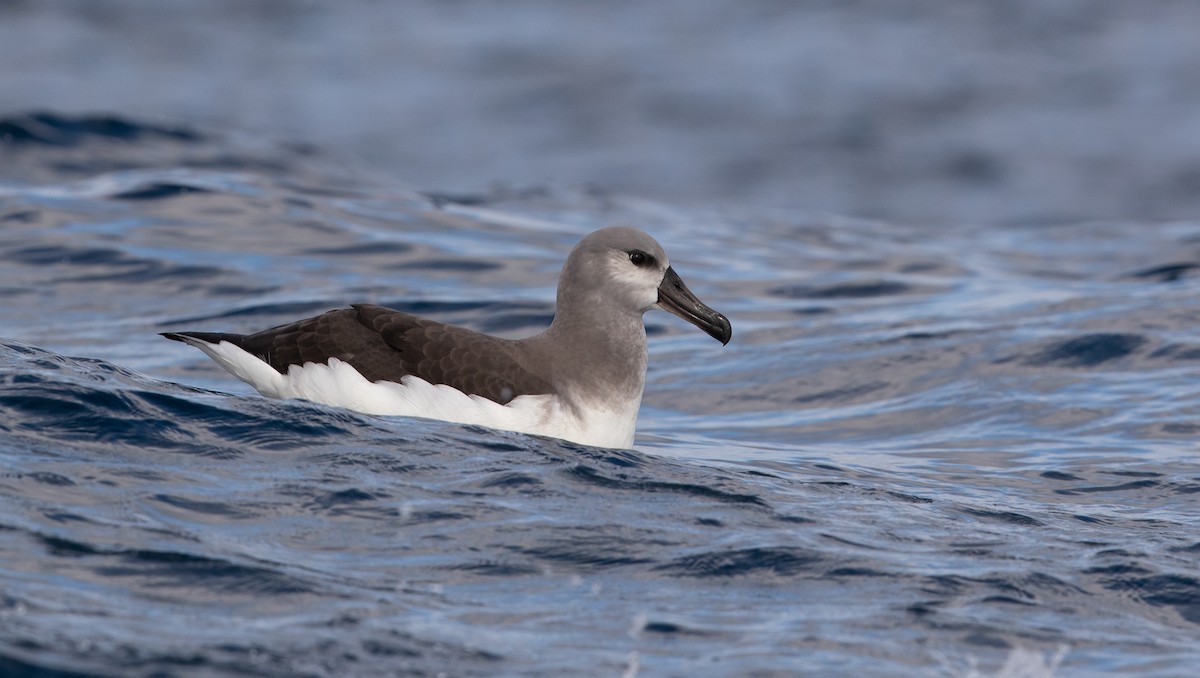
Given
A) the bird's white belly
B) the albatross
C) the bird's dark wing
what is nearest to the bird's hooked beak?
the albatross

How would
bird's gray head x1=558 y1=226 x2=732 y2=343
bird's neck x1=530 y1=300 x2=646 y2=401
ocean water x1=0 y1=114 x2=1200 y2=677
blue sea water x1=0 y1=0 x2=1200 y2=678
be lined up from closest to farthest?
ocean water x1=0 y1=114 x2=1200 y2=677, blue sea water x1=0 y1=0 x2=1200 y2=678, bird's neck x1=530 y1=300 x2=646 y2=401, bird's gray head x1=558 y1=226 x2=732 y2=343

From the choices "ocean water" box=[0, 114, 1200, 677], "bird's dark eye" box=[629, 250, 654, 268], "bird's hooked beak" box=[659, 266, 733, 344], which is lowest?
"ocean water" box=[0, 114, 1200, 677]

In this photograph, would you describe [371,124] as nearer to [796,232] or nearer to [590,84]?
[590,84]

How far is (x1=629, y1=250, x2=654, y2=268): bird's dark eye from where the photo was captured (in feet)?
30.3

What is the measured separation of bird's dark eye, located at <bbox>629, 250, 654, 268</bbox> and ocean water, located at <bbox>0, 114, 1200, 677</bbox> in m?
1.13

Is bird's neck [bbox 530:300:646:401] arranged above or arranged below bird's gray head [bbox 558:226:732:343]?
below

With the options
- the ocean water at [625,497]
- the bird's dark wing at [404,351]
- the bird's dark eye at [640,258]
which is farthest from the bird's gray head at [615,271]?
the ocean water at [625,497]

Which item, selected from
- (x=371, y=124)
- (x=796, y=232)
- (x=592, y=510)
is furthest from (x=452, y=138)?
(x=592, y=510)

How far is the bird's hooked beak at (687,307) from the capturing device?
369 inches

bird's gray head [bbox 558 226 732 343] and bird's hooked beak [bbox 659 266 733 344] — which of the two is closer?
bird's gray head [bbox 558 226 732 343]

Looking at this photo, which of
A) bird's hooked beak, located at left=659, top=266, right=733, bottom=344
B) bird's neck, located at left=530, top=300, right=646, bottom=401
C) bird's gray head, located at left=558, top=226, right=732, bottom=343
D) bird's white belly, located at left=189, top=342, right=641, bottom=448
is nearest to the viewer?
bird's white belly, located at left=189, top=342, right=641, bottom=448

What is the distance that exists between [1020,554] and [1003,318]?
8.16 metres

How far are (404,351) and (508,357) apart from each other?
56 cm

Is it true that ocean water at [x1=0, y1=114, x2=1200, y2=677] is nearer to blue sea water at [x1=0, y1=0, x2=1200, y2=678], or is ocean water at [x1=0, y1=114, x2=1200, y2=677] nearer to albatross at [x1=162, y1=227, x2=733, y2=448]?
blue sea water at [x1=0, y1=0, x2=1200, y2=678]
